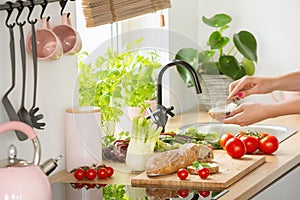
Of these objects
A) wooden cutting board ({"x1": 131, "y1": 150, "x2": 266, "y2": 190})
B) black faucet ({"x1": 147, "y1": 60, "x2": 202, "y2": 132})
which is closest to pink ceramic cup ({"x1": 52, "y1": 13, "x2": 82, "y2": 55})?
black faucet ({"x1": 147, "y1": 60, "x2": 202, "y2": 132})

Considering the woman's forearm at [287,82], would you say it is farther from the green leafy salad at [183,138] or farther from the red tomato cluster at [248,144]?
the green leafy salad at [183,138]

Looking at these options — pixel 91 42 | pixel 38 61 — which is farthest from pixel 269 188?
pixel 91 42

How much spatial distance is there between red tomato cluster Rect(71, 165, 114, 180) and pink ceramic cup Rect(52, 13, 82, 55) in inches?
15.2

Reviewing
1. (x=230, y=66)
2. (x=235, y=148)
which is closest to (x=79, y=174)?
(x=235, y=148)

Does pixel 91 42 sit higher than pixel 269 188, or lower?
higher

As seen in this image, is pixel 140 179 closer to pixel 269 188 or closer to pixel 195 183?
pixel 195 183

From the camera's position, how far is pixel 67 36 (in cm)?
245

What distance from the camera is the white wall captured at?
7.26 ft

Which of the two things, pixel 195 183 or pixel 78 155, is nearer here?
pixel 195 183

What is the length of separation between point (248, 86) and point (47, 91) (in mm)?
1026

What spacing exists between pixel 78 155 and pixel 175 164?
0.33 metres

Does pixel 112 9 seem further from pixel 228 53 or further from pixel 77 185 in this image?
pixel 228 53

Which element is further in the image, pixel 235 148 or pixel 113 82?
pixel 235 148

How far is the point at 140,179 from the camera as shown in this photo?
2.41 metres
